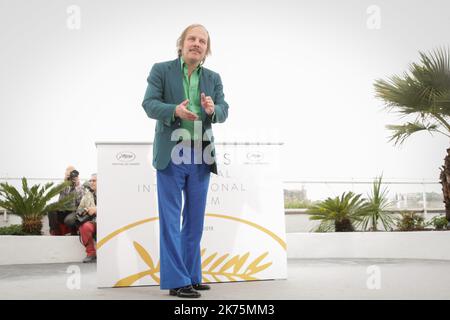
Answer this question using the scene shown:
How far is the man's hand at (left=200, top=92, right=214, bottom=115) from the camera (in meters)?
2.41

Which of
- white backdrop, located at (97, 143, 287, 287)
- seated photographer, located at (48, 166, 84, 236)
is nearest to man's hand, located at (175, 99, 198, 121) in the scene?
white backdrop, located at (97, 143, 287, 287)

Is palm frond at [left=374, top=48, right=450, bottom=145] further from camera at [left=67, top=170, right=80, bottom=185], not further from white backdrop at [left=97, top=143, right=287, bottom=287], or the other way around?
camera at [left=67, top=170, right=80, bottom=185]

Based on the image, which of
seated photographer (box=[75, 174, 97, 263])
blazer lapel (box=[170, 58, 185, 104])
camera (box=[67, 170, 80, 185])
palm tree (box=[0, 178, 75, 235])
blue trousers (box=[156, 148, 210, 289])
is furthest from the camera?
camera (box=[67, 170, 80, 185])

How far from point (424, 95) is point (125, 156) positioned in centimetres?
351

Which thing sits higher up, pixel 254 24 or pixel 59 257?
pixel 254 24

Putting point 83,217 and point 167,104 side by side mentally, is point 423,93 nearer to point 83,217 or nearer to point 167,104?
point 167,104

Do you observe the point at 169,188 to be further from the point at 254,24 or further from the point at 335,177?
the point at 254,24

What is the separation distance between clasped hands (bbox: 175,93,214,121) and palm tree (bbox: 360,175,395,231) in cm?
359

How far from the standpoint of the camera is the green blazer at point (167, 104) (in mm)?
2471

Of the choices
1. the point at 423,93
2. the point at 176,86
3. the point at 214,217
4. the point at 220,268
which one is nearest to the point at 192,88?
the point at 176,86

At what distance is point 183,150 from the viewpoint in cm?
253
